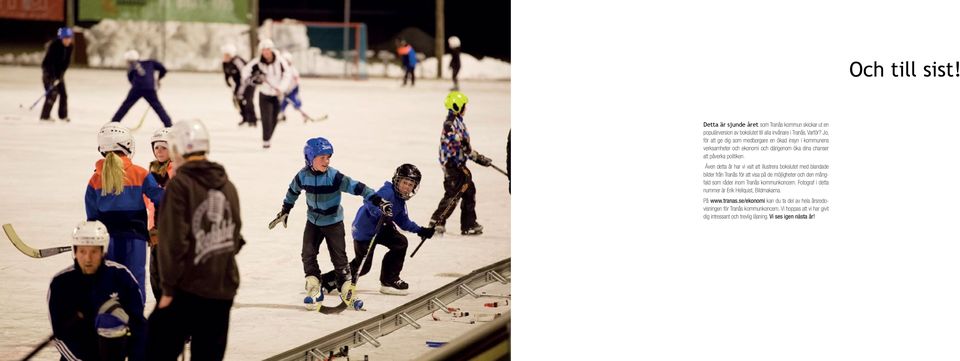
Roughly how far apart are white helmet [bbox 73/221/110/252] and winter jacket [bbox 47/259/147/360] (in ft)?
0.29

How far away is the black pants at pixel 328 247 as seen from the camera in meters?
6.35

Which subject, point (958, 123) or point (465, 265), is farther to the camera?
point (465, 265)

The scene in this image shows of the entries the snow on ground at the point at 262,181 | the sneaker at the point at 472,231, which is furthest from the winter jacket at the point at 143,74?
the sneaker at the point at 472,231

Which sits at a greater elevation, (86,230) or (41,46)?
(41,46)

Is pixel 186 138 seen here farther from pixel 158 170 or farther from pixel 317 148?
pixel 317 148

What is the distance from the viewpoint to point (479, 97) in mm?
18281

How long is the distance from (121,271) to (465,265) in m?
2.93

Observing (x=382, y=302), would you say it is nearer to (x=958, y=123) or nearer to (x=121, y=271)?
(x=121, y=271)

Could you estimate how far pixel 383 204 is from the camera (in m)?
6.15

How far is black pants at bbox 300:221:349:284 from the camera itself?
20.8ft

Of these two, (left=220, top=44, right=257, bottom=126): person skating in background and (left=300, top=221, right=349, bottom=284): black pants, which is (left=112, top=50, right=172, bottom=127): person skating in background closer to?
(left=220, top=44, right=257, bottom=126): person skating in background

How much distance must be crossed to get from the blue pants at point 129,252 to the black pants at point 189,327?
89cm

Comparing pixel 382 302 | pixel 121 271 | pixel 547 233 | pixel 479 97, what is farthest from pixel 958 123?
pixel 479 97

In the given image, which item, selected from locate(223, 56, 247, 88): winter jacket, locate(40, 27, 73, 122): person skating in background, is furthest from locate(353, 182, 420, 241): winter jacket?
locate(223, 56, 247, 88): winter jacket
